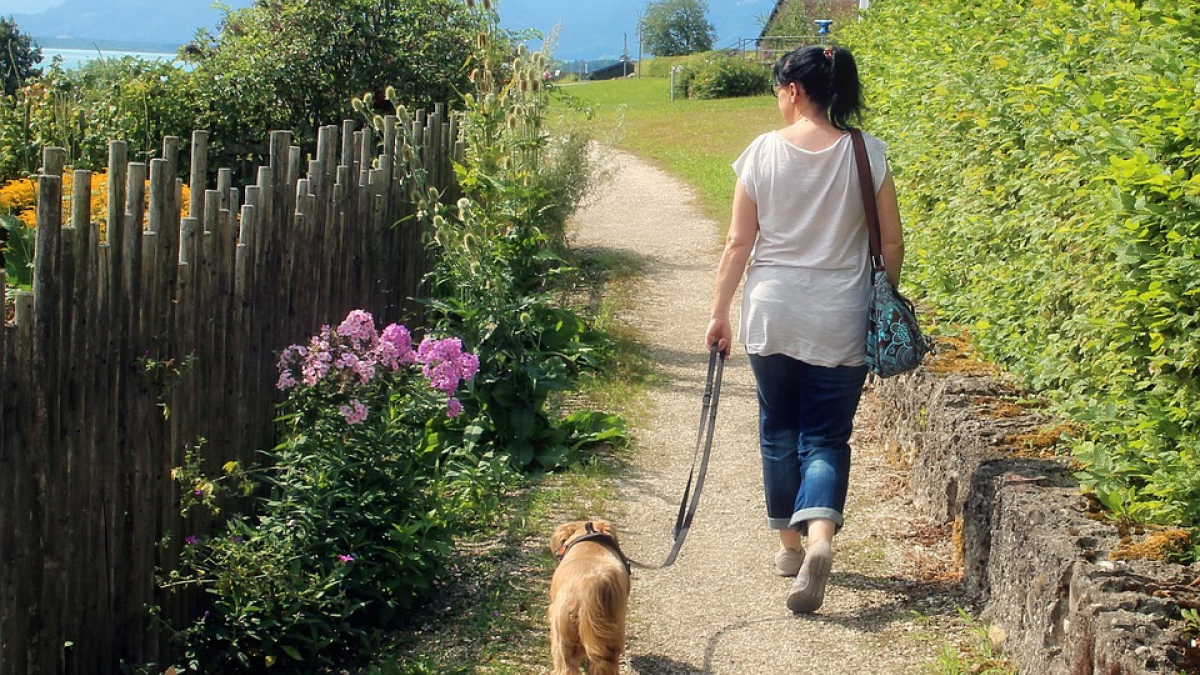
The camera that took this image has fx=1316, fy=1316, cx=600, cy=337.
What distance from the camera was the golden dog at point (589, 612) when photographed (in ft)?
12.9

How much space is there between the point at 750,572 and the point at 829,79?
1.98m

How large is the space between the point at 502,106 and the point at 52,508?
561 cm

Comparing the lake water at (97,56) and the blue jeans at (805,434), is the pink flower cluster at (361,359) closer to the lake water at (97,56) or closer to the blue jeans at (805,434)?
the blue jeans at (805,434)

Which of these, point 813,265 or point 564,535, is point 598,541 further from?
point 813,265

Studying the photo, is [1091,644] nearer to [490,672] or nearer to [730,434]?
[490,672]

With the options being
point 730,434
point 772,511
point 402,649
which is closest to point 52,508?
point 402,649

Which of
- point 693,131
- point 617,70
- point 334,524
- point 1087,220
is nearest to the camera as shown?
point 1087,220

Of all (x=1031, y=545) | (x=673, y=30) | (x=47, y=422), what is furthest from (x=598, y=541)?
(x=673, y=30)

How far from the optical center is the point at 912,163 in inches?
299

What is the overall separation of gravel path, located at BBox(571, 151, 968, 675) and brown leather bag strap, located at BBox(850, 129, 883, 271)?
1.28 metres

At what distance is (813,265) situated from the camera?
15.6 ft

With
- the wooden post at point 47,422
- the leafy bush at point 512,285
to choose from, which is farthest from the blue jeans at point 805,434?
the wooden post at point 47,422

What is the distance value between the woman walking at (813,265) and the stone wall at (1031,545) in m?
0.55

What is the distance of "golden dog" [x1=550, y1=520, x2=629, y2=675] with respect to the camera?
394 cm
